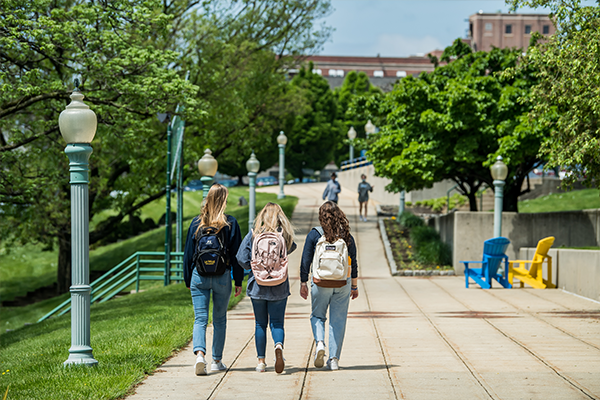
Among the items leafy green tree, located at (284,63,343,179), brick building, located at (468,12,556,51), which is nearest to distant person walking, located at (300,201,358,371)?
leafy green tree, located at (284,63,343,179)

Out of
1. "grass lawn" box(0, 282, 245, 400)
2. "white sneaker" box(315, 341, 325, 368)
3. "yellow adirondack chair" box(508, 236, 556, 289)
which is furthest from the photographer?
"yellow adirondack chair" box(508, 236, 556, 289)

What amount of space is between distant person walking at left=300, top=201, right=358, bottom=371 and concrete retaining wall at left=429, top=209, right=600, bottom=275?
11.7m

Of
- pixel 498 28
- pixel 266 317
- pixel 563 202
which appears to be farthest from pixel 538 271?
pixel 498 28

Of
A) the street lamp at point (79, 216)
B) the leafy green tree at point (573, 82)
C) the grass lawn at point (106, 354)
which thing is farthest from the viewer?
the leafy green tree at point (573, 82)

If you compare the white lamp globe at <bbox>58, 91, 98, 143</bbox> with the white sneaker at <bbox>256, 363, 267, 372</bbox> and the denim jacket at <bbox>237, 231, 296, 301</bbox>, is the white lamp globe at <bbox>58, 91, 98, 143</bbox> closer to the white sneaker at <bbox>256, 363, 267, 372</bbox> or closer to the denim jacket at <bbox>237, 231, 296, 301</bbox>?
the denim jacket at <bbox>237, 231, 296, 301</bbox>

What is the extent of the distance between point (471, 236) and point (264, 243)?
12.5 metres

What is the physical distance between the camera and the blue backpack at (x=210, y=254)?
6.00m

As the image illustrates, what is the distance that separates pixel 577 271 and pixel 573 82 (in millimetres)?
4129

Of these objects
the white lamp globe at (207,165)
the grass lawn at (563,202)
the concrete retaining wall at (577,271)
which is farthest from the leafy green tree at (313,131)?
the concrete retaining wall at (577,271)

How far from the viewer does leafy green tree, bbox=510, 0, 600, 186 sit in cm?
1054

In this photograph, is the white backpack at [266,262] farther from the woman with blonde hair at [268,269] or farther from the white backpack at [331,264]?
the white backpack at [331,264]

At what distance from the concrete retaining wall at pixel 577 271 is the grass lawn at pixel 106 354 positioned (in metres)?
6.66

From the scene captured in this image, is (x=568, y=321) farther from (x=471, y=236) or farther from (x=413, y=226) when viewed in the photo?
(x=413, y=226)

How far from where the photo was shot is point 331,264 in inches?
240
